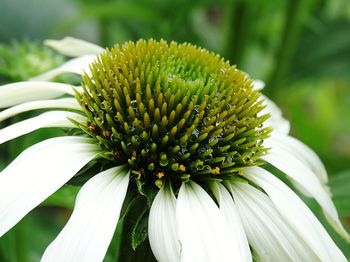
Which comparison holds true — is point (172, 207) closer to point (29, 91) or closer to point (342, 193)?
point (29, 91)

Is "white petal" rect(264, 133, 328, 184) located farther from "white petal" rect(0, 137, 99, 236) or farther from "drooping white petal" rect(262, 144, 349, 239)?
"white petal" rect(0, 137, 99, 236)

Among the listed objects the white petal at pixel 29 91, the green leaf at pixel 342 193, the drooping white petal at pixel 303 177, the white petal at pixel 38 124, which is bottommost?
the green leaf at pixel 342 193

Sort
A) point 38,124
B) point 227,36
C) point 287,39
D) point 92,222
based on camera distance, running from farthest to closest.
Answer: point 227,36, point 287,39, point 38,124, point 92,222

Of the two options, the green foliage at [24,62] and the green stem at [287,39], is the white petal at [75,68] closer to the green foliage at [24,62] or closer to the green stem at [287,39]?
the green foliage at [24,62]

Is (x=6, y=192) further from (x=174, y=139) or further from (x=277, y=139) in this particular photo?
(x=277, y=139)

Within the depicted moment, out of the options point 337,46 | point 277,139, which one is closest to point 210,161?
point 277,139

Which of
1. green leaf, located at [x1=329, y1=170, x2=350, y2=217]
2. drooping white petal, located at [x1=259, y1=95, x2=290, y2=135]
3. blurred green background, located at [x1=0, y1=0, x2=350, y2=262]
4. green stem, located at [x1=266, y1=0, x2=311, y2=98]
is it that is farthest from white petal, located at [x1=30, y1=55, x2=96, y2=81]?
green stem, located at [x1=266, y1=0, x2=311, y2=98]

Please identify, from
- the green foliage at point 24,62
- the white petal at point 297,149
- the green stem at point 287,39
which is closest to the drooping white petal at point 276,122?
the white petal at point 297,149

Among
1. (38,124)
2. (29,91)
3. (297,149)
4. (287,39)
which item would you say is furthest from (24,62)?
(287,39)
